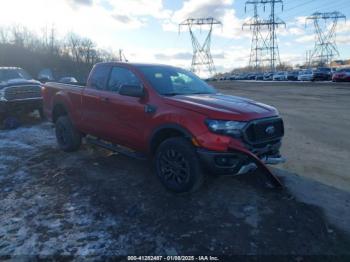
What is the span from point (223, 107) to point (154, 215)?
1.70m

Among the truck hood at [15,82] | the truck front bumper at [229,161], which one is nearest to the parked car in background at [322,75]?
the truck hood at [15,82]

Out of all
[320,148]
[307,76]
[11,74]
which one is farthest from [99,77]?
[307,76]

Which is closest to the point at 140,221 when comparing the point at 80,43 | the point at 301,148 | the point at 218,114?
the point at 218,114

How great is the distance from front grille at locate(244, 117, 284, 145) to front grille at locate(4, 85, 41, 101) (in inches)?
367

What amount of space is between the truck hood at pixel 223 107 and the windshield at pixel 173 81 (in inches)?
14.6

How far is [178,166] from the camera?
15.2 feet

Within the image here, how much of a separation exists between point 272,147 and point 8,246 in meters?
3.59

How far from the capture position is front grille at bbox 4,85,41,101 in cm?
1095

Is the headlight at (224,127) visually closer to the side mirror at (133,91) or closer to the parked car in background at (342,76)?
the side mirror at (133,91)

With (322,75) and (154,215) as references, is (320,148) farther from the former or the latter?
(322,75)

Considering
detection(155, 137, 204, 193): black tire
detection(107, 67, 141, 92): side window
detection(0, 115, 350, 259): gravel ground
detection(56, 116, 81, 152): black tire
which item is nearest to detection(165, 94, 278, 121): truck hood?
detection(155, 137, 204, 193): black tire

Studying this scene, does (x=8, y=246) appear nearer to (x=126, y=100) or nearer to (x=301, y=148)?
(x=126, y=100)

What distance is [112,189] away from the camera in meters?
5.00

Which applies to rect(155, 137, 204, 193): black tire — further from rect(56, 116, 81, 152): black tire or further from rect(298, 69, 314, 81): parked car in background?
rect(298, 69, 314, 81): parked car in background
